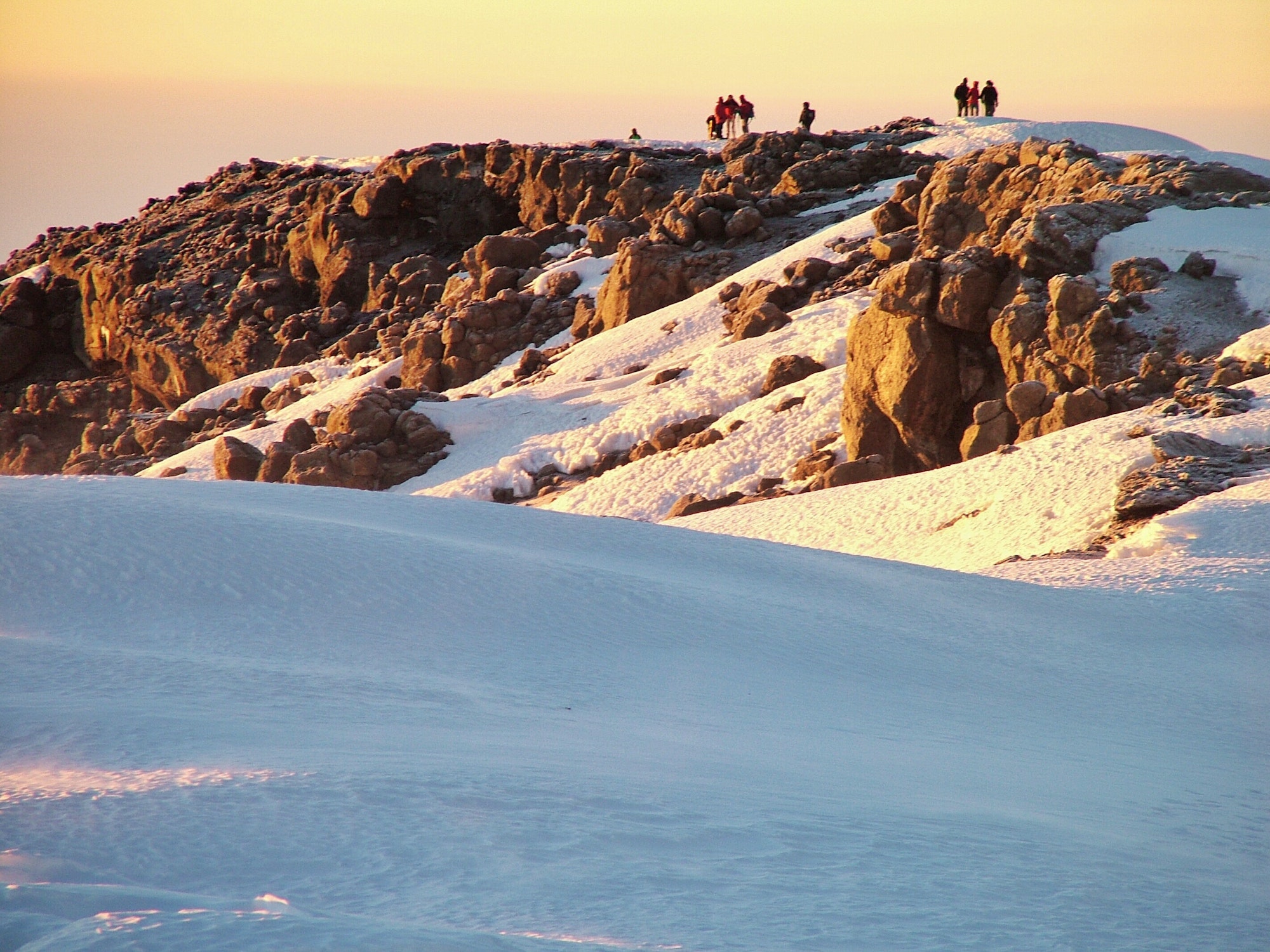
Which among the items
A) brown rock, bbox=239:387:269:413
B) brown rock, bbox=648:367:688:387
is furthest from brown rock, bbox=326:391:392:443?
brown rock, bbox=239:387:269:413

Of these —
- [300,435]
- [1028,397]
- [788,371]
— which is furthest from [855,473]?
[300,435]

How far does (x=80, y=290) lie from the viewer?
1657 inches

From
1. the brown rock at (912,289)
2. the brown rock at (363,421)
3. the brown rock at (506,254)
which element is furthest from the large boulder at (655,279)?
the brown rock at (912,289)

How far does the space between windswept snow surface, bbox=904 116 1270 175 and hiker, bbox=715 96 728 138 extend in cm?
824

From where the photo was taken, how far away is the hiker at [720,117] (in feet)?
123

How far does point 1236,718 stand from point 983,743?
76.3 inches

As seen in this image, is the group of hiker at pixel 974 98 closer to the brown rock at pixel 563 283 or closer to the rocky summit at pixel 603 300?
the rocky summit at pixel 603 300

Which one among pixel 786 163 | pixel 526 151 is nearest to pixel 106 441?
pixel 526 151

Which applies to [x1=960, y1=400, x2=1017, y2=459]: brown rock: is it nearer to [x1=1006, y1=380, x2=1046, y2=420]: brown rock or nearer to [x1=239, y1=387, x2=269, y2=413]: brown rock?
[x1=1006, y1=380, x2=1046, y2=420]: brown rock

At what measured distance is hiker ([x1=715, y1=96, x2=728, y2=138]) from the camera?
123 ft

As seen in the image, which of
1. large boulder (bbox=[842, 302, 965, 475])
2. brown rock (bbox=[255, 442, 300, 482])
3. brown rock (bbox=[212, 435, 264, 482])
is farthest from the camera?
brown rock (bbox=[212, 435, 264, 482])

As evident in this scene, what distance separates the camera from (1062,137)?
1129 inches

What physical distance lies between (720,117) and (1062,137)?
496 inches

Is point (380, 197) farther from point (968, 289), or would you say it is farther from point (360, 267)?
point (968, 289)
